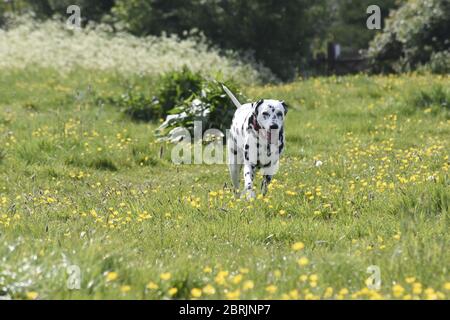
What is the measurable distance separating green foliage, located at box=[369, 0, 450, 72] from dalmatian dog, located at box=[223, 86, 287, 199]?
46.9ft

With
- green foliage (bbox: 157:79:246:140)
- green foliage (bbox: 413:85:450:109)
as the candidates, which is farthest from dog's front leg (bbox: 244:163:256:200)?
green foliage (bbox: 413:85:450:109)

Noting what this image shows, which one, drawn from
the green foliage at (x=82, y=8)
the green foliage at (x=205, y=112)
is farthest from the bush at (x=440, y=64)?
the green foliage at (x=82, y=8)

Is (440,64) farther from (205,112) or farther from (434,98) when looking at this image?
(205,112)

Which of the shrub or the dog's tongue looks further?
the shrub

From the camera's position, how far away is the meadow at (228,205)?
15.6 ft

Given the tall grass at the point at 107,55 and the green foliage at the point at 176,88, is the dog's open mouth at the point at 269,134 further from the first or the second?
the tall grass at the point at 107,55

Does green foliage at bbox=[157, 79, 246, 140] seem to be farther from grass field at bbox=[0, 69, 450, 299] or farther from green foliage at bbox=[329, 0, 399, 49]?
green foliage at bbox=[329, 0, 399, 49]

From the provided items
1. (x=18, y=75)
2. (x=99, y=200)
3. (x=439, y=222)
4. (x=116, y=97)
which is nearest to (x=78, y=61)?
(x=18, y=75)

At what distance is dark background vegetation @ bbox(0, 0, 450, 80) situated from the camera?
23094 millimetres

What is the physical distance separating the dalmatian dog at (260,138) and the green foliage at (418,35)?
1430 cm

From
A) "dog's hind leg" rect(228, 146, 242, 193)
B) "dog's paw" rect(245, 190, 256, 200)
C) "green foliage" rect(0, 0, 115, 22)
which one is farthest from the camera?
"green foliage" rect(0, 0, 115, 22)

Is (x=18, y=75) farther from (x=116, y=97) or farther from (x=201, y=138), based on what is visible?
(x=201, y=138)

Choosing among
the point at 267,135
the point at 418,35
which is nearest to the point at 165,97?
the point at 267,135
